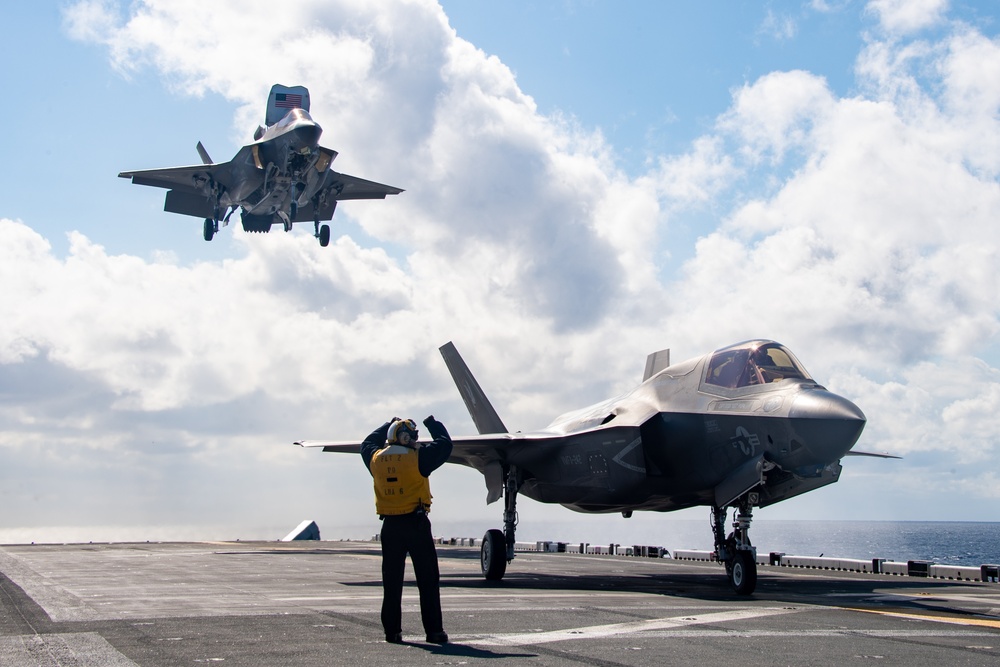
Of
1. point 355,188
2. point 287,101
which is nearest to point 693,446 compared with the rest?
point 355,188

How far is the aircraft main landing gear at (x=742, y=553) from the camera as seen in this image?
1396cm

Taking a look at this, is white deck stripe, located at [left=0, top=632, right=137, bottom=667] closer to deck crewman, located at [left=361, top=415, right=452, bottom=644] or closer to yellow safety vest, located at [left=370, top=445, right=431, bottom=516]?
deck crewman, located at [left=361, top=415, right=452, bottom=644]

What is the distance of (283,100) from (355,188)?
5346mm

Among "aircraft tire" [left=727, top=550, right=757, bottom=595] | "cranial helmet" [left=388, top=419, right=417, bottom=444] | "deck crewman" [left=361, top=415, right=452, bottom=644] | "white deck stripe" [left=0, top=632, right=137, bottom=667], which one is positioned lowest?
"white deck stripe" [left=0, top=632, right=137, bottom=667]

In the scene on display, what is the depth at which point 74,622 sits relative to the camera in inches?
372

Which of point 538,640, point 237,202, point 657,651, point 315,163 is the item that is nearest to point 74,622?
point 538,640

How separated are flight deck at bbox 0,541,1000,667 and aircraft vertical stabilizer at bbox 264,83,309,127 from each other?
29570 mm

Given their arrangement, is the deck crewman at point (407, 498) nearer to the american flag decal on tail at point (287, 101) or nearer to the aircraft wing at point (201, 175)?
the aircraft wing at point (201, 175)

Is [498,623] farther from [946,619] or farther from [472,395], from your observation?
[472,395]

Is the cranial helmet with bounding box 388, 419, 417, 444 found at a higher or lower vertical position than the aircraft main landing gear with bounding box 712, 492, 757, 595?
higher

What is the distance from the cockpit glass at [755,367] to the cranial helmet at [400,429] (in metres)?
8.16

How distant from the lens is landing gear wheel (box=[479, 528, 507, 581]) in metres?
17.8

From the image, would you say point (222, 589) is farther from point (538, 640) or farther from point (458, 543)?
point (458, 543)

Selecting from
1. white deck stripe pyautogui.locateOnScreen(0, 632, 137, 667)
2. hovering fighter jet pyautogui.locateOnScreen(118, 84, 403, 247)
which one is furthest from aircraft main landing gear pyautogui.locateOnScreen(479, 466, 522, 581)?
hovering fighter jet pyautogui.locateOnScreen(118, 84, 403, 247)
